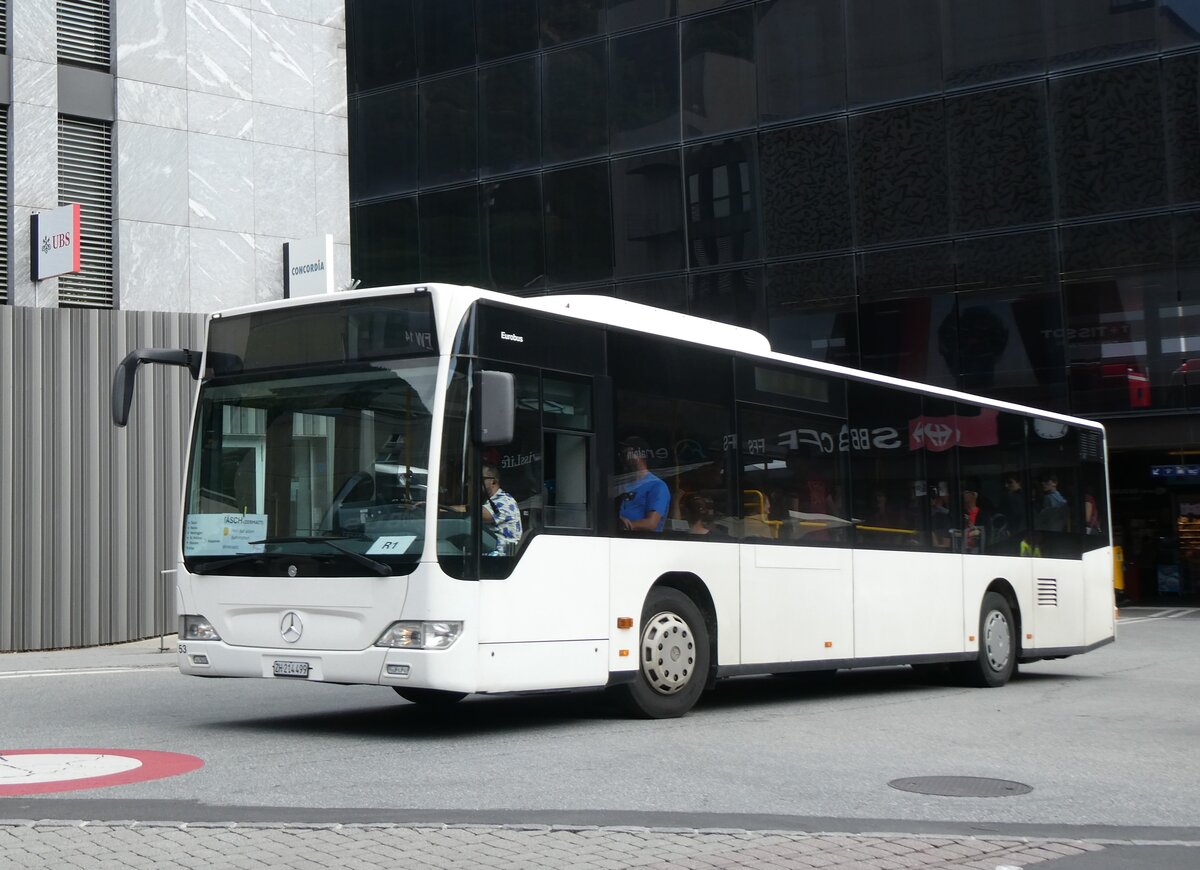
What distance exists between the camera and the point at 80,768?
27.2 ft

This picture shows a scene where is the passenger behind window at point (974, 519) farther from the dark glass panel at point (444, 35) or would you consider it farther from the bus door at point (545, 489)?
the dark glass panel at point (444, 35)

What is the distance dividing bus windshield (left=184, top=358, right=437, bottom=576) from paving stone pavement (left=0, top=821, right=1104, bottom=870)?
314 centimetres

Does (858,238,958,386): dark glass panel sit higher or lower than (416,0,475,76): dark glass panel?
lower

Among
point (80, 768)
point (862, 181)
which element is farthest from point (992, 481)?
point (862, 181)

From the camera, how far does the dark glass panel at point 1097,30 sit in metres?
26.7

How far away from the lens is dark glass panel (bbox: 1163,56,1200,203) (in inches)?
1032

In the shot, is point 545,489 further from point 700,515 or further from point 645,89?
point 645,89

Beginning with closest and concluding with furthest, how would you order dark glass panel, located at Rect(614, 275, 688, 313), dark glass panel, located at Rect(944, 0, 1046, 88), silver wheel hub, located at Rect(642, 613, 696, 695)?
1. silver wheel hub, located at Rect(642, 613, 696, 695)
2. dark glass panel, located at Rect(944, 0, 1046, 88)
3. dark glass panel, located at Rect(614, 275, 688, 313)

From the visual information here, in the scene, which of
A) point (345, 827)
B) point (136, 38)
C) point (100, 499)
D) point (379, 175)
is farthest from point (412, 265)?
point (345, 827)

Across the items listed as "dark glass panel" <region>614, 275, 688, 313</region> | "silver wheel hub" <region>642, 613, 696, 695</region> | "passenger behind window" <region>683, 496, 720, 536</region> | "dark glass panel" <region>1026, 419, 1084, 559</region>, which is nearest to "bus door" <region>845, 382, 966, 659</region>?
"dark glass panel" <region>1026, 419, 1084, 559</region>

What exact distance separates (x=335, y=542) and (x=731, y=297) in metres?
21.4

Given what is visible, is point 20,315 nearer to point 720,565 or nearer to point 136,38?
point 136,38

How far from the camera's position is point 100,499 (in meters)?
20.3

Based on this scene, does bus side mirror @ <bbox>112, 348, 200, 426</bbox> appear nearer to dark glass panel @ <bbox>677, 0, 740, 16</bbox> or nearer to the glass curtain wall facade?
the glass curtain wall facade
